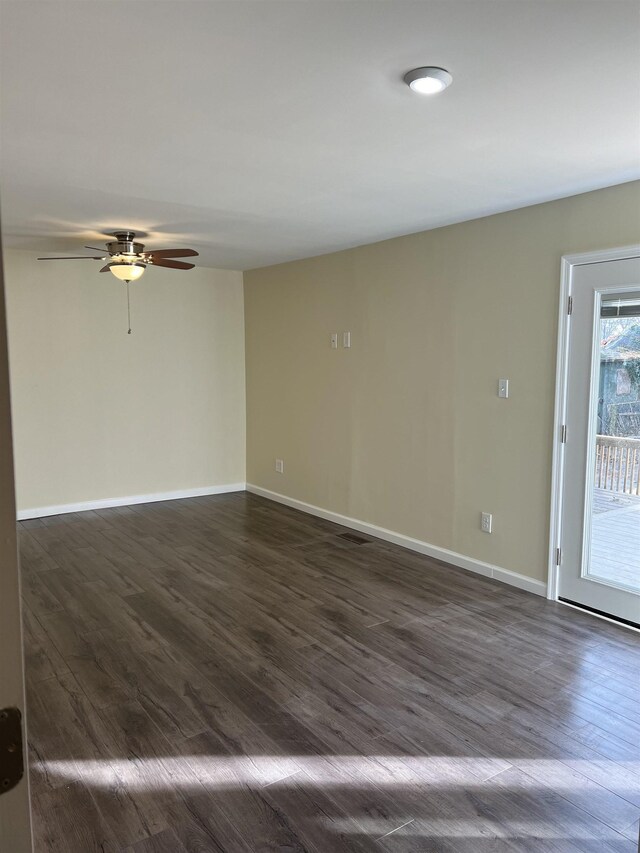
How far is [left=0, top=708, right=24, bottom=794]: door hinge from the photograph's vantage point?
73 cm

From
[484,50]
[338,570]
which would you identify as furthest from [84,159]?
[338,570]

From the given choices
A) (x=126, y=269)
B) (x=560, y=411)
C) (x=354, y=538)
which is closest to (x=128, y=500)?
(x=354, y=538)

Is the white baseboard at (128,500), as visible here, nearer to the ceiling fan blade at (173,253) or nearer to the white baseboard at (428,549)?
the white baseboard at (428,549)

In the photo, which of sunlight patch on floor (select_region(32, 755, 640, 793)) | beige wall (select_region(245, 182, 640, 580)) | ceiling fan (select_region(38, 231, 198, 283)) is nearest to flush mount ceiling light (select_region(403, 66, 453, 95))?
beige wall (select_region(245, 182, 640, 580))

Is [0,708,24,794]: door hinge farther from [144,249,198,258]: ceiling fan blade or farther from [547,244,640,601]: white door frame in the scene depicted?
[144,249,198,258]: ceiling fan blade

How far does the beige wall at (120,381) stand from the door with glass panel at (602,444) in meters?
4.10

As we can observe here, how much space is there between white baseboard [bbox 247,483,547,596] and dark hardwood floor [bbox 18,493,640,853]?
0.43ft

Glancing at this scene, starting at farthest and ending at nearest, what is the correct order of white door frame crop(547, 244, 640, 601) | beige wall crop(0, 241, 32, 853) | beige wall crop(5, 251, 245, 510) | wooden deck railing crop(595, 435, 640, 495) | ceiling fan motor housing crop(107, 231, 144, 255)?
beige wall crop(5, 251, 245, 510)
ceiling fan motor housing crop(107, 231, 144, 255)
white door frame crop(547, 244, 640, 601)
wooden deck railing crop(595, 435, 640, 495)
beige wall crop(0, 241, 32, 853)

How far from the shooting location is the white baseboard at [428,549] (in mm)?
4105

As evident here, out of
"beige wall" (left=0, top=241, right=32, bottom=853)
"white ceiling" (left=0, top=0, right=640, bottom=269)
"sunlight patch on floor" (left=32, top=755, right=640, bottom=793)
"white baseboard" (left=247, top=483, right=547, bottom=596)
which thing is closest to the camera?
"beige wall" (left=0, top=241, right=32, bottom=853)

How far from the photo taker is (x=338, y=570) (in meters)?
4.50

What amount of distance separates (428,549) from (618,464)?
1693 millimetres

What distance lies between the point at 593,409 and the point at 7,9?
3346 millimetres

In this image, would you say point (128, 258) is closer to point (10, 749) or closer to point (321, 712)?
point (321, 712)
